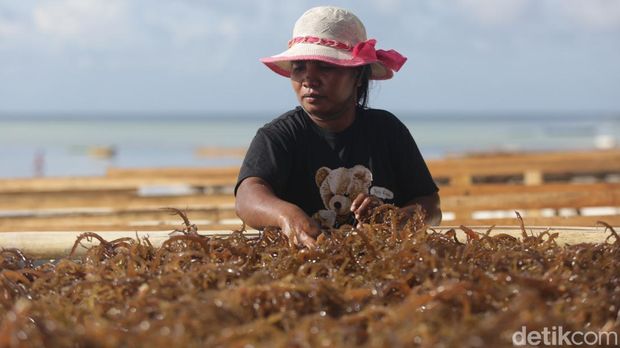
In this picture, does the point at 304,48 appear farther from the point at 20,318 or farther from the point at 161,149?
the point at 161,149

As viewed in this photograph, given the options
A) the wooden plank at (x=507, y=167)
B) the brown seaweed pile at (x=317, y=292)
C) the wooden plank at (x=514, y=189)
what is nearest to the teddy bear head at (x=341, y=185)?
the brown seaweed pile at (x=317, y=292)

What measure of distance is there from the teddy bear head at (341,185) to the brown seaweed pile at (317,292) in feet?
2.99

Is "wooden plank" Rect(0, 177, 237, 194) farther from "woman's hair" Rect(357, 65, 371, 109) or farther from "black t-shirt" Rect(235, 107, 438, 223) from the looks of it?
"black t-shirt" Rect(235, 107, 438, 223)

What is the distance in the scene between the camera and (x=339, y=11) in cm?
341

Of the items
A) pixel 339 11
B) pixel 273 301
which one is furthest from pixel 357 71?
pixel 273 301

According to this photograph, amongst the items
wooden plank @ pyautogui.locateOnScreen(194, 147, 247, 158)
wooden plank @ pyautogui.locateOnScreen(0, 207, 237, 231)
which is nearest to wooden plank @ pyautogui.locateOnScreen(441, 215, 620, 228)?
wooden plank @ pyautogui.locateOnScreen(0, 207, 237, 231)

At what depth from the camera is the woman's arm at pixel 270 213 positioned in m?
2.42

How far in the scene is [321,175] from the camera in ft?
10.9

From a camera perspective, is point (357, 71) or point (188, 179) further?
point (188, 179)

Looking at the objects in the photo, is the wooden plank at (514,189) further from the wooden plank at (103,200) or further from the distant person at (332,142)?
the distant person at (332,142)

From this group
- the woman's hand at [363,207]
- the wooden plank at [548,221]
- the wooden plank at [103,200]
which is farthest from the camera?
the wooden plank at [103,200]

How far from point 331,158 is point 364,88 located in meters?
0.51

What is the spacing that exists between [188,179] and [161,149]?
40.2 m

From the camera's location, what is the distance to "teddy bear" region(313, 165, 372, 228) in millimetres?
3279
